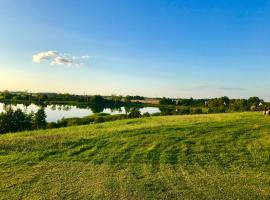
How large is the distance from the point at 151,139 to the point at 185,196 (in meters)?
8.18

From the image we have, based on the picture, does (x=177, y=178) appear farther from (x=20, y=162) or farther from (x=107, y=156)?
(x=20, y=162)

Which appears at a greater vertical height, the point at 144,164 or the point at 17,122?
the point at 144,164

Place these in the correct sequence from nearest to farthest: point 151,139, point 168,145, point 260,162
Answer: point 260,162, point 168,145, point 151,139

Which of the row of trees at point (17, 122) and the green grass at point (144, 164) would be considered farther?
the row of trees at point (17, 122)

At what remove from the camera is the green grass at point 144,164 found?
33.9 ft

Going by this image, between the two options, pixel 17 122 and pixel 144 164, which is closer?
pixel 144 164

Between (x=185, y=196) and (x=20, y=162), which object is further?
(x=20, y=162)

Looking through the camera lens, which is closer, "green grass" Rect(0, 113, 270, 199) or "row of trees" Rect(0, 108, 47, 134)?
"green grass" Rect(0, 113, 270, 199)

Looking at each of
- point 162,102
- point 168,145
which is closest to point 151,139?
point 168,145

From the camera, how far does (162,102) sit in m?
136

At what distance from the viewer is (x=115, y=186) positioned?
35.2ft

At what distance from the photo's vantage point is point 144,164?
44.4ft

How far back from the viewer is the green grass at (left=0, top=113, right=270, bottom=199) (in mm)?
10336

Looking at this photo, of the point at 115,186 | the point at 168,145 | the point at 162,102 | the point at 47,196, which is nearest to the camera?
the point at 47,196
